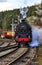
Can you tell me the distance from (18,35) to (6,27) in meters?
35.5

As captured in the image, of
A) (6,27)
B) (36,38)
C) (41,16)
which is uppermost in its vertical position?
(36,38)

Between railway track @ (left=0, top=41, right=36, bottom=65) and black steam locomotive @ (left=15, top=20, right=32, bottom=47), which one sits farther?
black steam locomotive @ (left=15, top=20, right=32, bottom=47)

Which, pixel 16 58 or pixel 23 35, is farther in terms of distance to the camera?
pixel 23 35

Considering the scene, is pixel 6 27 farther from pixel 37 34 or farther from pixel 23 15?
pixel 37 34

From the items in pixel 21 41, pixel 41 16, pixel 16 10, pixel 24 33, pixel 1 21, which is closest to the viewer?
pixel 21 41

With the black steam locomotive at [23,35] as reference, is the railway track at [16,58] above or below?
above

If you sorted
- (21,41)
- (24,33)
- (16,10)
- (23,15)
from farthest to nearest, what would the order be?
(16,10) < (23,15) < (24,33) < (21,41)

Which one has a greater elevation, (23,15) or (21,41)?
(21,41)

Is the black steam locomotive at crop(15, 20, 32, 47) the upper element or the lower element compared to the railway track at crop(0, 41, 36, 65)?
lower

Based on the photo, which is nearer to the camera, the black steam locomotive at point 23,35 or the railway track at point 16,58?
the railway track at point 16,58

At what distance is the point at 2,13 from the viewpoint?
237 feet

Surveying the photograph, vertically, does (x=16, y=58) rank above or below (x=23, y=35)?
above

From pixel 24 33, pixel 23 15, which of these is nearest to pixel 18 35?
pixel 24 33

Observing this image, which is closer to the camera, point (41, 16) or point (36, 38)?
point (36, 38)
